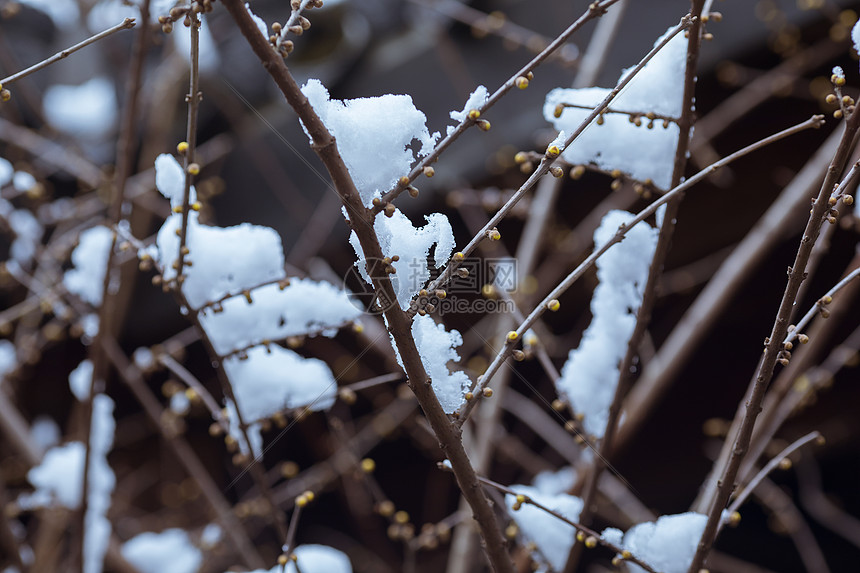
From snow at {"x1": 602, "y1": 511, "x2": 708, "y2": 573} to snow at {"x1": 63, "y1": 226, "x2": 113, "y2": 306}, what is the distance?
0.69m

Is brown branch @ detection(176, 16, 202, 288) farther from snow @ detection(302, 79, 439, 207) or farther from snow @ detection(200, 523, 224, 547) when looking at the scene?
snow @ detection(200, 523, 224, 547)

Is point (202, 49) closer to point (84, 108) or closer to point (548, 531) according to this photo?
point (84, 108)

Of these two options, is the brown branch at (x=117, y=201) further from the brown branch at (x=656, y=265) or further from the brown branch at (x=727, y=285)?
the brown branch at (x=727, y=285)

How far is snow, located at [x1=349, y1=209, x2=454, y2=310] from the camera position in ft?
1.49

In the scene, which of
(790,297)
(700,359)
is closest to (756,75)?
(700,359)

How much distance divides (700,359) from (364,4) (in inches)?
56.8

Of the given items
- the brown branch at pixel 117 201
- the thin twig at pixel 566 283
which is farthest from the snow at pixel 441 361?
the brown branch at pixel 117 201

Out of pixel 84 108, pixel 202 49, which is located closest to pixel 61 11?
pixel 84 108

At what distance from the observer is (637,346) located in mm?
613

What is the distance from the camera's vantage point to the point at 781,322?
0.45 metres

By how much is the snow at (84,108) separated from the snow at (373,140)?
5.41 feet

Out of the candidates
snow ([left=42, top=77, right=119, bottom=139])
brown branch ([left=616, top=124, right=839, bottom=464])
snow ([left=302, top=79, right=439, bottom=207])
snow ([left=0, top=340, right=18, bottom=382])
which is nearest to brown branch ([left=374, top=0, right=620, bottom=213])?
snow ([left=302, top=79, right=439, bottom=207])

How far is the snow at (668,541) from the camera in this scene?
551 mm

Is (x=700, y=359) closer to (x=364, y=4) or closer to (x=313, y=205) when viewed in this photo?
(x=313, y=205)
